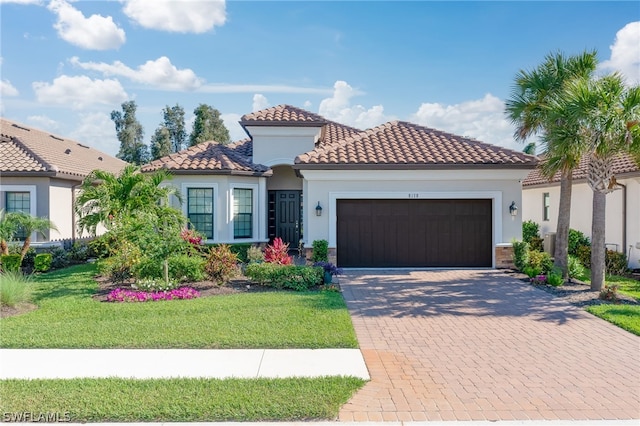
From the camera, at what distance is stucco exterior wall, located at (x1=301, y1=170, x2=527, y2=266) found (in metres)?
13.2

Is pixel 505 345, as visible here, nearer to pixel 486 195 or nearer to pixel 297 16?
pixel 486 195

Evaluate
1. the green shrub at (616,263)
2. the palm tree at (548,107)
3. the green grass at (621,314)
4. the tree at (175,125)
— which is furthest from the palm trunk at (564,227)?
the tree at (175,125)

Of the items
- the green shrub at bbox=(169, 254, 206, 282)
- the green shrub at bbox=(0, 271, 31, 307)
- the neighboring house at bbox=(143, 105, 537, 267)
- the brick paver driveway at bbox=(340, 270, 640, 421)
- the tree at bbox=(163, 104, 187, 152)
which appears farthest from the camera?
the tree at bbox=(163, 104, 187, 152)

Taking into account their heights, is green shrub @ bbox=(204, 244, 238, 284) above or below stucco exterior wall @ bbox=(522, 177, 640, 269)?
below

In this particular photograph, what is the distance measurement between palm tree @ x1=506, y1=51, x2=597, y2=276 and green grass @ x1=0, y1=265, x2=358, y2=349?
7.24 m

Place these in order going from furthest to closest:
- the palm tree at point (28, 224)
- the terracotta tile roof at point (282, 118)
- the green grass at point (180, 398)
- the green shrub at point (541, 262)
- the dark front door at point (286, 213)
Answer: the dark front door at point (286, 213), the terracotta tile roof at point (282, 118), the palm tree at point (28, 224), the green shrub at point (541, 262), the green grass at point (180, 398)

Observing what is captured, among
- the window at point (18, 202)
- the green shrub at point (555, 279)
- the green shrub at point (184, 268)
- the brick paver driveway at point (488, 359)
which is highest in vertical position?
the window at point (18, 202)

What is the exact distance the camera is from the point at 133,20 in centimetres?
1311

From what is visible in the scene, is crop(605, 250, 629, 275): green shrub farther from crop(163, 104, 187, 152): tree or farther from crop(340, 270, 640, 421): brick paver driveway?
crop(163, 104, 187, 152): tree

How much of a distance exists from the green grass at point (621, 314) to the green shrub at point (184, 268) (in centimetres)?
921

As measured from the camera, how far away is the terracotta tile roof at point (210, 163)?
Result: 46.8ft

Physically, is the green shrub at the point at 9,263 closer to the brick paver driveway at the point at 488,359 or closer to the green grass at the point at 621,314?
the brick paver driveway at the point at 488,359

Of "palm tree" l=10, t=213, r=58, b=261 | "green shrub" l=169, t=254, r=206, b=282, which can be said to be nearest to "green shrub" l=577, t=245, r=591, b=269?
"green shrub" l=169, t=254, r=206, b=282

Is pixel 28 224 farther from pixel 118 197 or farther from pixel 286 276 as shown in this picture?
pixel 286 276
